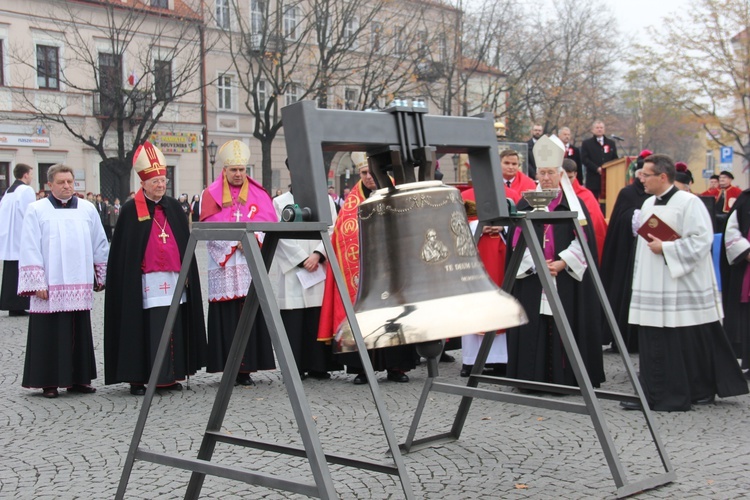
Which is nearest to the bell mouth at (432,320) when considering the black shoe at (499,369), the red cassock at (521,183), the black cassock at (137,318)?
the black cassock at (137,318)

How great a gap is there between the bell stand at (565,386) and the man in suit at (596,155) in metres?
12.0

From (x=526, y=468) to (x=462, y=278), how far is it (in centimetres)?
221

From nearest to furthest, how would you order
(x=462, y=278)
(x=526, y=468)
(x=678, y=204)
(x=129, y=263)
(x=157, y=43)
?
(x=462, y=278) < (x=526, y=468) < (x=678, y=204) < (x=129, y=263) < (x=157, y=43)

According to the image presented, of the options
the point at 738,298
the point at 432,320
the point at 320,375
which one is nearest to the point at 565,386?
the point at 432,320

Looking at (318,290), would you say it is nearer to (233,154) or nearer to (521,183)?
(233,154)

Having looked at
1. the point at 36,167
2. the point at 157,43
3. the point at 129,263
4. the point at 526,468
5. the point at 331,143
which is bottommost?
the point at 526,468

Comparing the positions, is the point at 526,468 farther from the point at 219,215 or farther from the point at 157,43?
the point at 157,43

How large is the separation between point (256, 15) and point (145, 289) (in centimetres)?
2730

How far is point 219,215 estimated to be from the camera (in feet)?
26.0

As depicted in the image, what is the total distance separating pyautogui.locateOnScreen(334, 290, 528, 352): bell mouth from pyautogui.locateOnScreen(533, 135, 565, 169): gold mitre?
3427 millimetres

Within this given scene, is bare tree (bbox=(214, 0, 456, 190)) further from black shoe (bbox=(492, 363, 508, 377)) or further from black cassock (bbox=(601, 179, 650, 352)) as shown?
black shoe (bbox=(492, 363, 508, 377))

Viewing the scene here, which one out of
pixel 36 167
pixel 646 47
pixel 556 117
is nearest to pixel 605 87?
pixel 556 117

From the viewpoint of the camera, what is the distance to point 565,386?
4910 millimetres

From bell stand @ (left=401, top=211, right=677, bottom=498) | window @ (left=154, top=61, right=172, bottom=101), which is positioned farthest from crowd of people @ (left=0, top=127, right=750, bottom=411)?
window @ (left=154, top=61, right=172, bottom=101)
